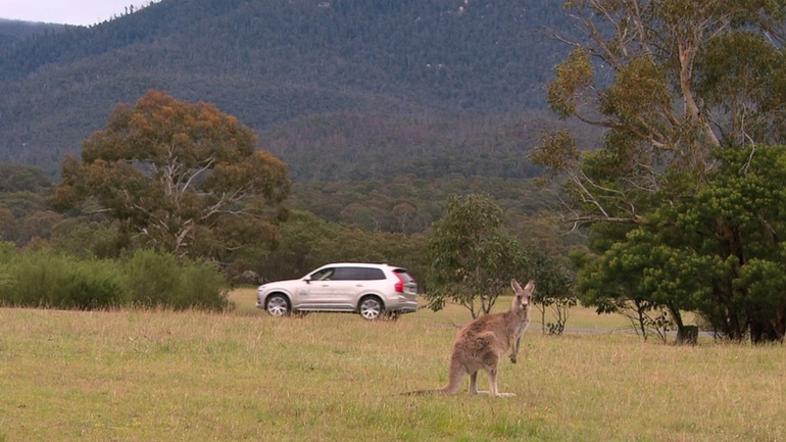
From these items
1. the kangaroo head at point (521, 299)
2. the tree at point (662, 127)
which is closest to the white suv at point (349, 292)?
the tree at point (662, 127)

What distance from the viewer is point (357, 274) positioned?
3284 centimetres

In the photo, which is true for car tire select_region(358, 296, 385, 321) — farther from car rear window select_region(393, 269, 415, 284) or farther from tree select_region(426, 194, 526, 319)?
tree select_region(426, 194, 526, 319)

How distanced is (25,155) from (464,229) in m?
148

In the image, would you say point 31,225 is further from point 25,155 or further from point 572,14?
point 25,155

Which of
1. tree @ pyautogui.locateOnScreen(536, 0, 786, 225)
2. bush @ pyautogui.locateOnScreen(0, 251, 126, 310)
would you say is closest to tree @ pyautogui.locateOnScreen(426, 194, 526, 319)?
tree @ pyautogui.locateOnScreen(536, 0, 786, 225)

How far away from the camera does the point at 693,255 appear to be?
89.9ft

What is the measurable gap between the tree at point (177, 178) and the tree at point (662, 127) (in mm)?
23378

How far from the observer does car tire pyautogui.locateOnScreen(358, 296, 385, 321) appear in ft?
106

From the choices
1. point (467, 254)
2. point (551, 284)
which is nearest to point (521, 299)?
point (551, 284)

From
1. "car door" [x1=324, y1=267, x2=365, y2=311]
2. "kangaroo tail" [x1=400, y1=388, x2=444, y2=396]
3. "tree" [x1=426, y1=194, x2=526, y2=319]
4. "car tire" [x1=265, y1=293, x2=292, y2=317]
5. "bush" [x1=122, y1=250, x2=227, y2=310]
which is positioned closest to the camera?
"kangaroo tail" [x1=400, y1=388, x2=444, y2=396]

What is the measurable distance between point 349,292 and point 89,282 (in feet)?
25.7

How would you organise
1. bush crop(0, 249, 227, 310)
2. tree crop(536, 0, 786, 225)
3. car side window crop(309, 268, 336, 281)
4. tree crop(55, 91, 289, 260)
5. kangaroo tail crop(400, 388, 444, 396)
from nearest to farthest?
kangaroo tail crop(400, 388, 444, 396) < tree crop(536, 0, 786, 225) < car side window crop(309, 268, 336, 281) < bush crop(0, 249, 227, 310) < tree crop(55, 91, 289, 260)

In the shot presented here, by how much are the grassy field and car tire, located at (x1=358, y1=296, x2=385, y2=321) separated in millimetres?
9376

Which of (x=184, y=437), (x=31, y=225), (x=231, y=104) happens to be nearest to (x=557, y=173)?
(x=184, y=437)
